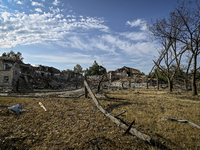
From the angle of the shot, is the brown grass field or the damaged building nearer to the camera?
the brown grass field

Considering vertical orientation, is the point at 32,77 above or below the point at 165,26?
below

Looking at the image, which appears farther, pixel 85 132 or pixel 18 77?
pixel 18 77

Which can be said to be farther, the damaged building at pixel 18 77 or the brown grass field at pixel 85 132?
the damaged building at pixel 18 77

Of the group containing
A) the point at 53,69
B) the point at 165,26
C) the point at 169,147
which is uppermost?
the point at 165,26

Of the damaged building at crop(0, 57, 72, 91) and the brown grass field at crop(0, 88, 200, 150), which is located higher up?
the damaged building at crop(0, 57, 72, 91)

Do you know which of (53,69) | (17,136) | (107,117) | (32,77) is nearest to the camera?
(17,136)

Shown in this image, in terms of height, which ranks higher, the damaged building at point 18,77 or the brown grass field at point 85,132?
the damaged building at point 18,77

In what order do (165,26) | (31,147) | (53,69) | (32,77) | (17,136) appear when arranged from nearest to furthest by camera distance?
(31,147) < (17,136) < (165,26) < (32,77) < (53,69)

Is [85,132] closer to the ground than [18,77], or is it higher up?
closer to the ground

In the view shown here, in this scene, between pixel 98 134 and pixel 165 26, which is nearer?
pixel 98 134

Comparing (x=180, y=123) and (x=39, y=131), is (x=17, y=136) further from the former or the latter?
(x=180, y=123)

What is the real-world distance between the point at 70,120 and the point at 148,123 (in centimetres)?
362

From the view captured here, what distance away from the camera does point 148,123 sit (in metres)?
4.84

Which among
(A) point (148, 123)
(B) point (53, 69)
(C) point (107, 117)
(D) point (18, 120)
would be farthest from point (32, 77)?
(A) point (148, 123)
